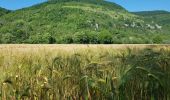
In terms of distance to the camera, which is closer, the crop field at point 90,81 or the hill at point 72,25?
the crop field at point 90,81

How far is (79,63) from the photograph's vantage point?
401 cm

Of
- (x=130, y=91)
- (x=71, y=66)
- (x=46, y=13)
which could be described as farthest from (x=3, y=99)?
(x=46, y=13)

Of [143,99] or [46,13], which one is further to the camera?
[46,13]

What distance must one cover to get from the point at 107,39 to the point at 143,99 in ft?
364

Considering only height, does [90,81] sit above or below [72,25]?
above

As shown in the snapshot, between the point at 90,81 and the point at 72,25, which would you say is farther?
the point at 72,25

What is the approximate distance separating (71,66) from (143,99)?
0.99 metres

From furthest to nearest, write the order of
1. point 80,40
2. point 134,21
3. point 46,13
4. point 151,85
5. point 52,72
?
point 134,21 < point 46,13 < point 80,40 < point 52,72 < point 151,85

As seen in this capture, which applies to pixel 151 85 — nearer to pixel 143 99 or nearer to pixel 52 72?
pixel 143 99

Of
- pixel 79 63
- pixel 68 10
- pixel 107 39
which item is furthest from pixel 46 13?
pixel 79 63

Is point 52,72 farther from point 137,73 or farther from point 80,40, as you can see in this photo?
point 80,40

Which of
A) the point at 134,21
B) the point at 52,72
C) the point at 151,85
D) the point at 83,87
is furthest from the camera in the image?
the point at 134,21

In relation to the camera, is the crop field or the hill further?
the hill

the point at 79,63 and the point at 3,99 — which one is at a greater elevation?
the point at 79,63
